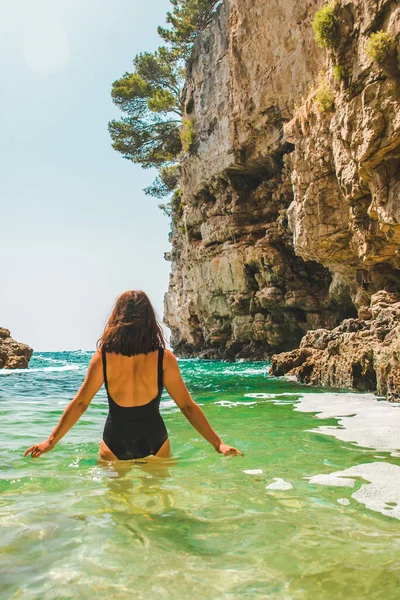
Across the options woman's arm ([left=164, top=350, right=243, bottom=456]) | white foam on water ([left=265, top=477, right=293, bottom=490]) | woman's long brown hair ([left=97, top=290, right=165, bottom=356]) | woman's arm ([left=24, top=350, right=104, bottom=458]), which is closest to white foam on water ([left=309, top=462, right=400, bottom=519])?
white foam on water ([left=265, top=477, right=293, bottom=490])

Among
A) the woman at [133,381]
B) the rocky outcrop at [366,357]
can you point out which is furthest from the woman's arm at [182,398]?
the rocky outcrop at [366,357]

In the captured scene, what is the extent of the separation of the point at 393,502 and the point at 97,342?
2522 millimetres

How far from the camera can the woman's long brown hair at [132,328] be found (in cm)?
372

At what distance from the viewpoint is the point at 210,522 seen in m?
2.77

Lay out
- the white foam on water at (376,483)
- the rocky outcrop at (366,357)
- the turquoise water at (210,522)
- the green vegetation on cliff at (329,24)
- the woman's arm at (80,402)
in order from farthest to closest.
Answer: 1. the green vegetation on cliff at (329,24)
2. the rocky outcrop at (366,357)
3. the woman's arm at (80,402)
4. the white foam on water at (376,483)
5. the turquoise water at (210,522)

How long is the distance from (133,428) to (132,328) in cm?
86

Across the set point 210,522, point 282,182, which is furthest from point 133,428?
point 282,182

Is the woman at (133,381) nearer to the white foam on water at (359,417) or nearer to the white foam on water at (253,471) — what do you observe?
the white foam on water at (253,471)

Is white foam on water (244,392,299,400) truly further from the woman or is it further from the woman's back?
the woman's back

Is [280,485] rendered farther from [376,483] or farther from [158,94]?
[158,94]

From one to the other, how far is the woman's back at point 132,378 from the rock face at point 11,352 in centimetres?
2224


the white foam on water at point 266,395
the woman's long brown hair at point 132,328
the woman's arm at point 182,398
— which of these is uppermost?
the woman's long brown hair at point 132,328

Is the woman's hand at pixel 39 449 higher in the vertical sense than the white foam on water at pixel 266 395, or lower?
higher

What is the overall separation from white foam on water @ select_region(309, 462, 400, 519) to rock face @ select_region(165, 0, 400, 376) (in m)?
8.77
